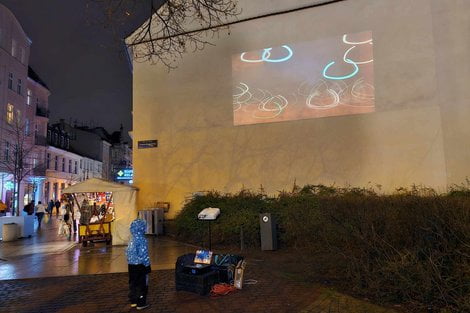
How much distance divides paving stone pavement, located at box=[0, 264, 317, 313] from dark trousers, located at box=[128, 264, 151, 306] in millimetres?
182

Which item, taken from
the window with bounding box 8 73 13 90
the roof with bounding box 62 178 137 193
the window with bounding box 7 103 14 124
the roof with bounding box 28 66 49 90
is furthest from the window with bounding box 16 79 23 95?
the roof with bounding box 62 178 137 193

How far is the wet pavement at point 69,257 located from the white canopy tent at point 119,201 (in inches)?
25.1

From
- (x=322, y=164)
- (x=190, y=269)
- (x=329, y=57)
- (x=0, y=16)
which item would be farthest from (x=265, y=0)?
(x=0, y=16)

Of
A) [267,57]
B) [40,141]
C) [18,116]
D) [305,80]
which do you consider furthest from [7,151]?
[305,80]

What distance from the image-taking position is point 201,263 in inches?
306

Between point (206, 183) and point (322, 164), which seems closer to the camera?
point (322, 164)

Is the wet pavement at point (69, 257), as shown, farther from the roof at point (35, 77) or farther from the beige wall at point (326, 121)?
the roof at point (35, 77)

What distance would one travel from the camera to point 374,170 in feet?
55.1

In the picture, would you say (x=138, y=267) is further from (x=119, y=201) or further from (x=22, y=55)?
(x=22, y=55)

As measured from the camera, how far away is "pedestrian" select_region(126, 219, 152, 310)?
22.7ft

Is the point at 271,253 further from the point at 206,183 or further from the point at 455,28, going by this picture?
the point at 455,28

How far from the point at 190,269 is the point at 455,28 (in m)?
14.8

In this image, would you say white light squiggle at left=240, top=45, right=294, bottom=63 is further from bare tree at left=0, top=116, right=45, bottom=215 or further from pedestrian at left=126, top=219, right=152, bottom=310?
bare tree at left=0, top=116, right=45, bottom=215

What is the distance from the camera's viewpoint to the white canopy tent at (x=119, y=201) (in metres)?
14.9
